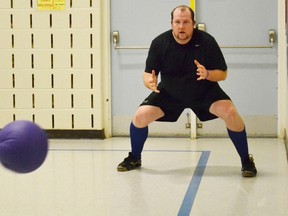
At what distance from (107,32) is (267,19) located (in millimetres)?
1818

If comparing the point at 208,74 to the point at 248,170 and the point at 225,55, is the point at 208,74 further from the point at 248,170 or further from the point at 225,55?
the point at 225,55

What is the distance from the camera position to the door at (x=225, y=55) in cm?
612

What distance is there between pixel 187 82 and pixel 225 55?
6.34 feet

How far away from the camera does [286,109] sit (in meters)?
5.78

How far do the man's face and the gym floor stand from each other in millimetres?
1106

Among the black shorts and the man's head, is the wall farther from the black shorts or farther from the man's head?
the man's head

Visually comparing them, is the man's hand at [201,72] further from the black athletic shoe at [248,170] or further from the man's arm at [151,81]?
the black athletic shoe at [248,170]

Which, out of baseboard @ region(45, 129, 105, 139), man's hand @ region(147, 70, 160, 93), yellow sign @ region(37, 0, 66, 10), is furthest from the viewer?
baseboard @ region(45, 129, 105, 139)

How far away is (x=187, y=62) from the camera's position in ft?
14.4

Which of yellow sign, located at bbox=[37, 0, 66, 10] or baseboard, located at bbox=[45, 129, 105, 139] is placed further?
baseboard, located at bbox=[45, 129, 105, 139]

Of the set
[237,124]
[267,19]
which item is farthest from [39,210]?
[267,19]

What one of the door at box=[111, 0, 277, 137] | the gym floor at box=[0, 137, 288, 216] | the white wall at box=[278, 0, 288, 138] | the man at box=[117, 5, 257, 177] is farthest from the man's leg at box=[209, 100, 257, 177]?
the door at box=[111, 0, 277, 137]

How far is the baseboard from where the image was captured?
642cm

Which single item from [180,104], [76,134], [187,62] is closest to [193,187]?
[180,104]
